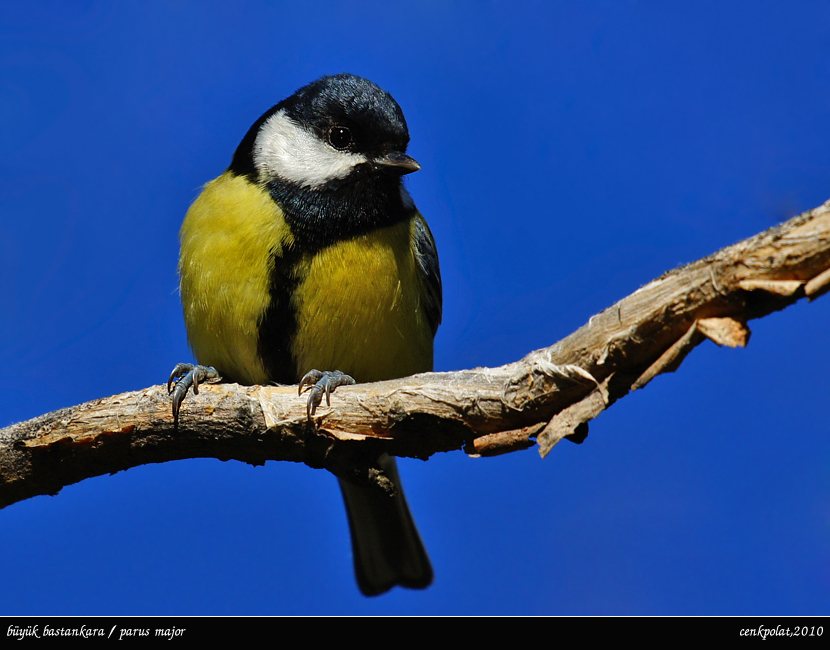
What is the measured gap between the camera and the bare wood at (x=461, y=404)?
2227 millimetres

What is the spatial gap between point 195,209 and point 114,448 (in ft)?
4.34

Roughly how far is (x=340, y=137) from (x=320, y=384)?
1.36m

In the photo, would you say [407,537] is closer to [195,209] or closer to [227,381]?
[227,381]

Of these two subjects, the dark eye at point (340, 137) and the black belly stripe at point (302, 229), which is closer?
the black belly stripe at point (302, 229)

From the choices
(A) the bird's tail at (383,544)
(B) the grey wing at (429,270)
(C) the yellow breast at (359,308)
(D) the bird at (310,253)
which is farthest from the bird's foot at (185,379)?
(B) the grey wing at (429,270)

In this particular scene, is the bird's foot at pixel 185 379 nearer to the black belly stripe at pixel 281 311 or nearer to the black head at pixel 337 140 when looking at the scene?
the black belly stripe at pixel 281 311

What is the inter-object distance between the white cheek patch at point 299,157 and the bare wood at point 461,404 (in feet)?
3.74

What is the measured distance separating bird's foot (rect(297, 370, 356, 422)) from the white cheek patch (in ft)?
3.25

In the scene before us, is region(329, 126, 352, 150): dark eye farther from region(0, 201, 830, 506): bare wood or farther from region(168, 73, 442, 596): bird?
region(0, 201, 830, 506): bare wood

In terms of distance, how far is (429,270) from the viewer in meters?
4.30

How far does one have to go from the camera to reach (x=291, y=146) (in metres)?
3.77
